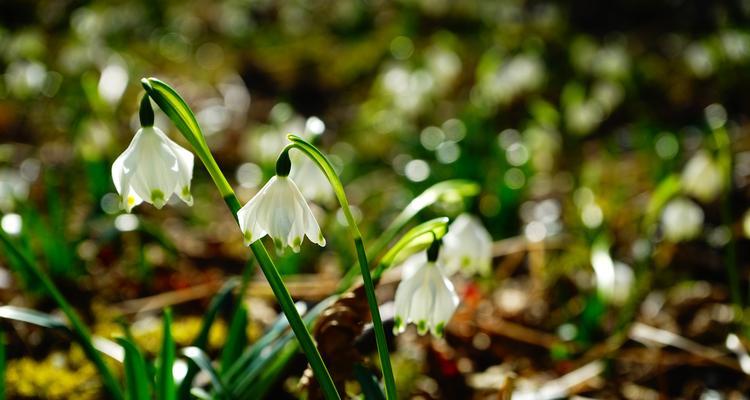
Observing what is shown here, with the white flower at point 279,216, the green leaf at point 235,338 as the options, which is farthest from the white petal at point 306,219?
the green leaf at point 235,338

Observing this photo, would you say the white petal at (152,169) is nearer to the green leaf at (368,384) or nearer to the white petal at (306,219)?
the white petal at (306,219)

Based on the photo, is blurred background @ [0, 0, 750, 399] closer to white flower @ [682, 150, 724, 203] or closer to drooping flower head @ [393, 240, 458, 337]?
white flower @ [682, 150, 724, 203]

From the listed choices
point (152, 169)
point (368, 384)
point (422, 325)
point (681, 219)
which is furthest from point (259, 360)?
point (681, 219)

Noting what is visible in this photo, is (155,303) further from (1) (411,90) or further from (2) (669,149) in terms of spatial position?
(2) (669,149)

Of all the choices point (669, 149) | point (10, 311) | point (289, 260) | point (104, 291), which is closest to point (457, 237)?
point (289, 260)

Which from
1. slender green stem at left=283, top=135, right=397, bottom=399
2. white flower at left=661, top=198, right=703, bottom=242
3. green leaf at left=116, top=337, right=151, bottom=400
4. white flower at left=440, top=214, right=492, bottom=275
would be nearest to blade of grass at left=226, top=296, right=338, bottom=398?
green leaf at left=116, top=337, right=151, bottom=400

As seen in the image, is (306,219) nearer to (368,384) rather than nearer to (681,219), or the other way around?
(368,384)

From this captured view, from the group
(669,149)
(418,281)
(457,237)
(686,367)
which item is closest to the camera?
(418,281)
